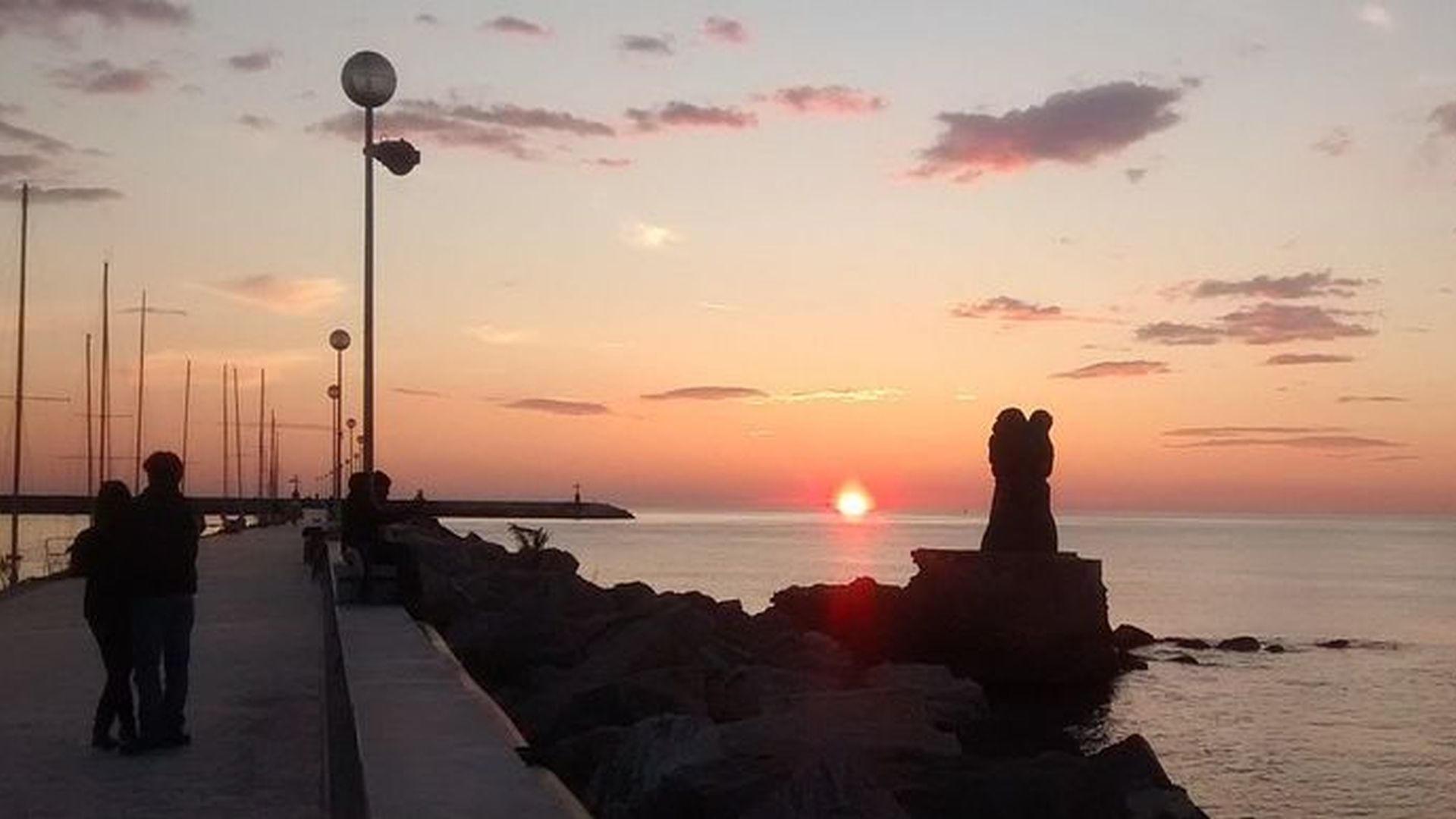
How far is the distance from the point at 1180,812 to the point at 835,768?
16.2ft

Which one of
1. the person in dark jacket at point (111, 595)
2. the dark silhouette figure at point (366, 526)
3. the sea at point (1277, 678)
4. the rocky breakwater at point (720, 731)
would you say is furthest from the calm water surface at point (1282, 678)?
the person in dark jacket at point (111, 595)

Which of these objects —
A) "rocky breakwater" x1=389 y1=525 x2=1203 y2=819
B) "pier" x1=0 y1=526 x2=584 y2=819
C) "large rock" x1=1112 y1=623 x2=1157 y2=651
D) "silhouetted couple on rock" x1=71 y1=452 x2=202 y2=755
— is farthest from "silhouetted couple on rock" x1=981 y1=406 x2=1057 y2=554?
"silhouetted couple on rock" x1=71 y1=452 x2=202 y2=755

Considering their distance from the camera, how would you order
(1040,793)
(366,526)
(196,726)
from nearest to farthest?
(196,726) → (1040,793) → (366,526)

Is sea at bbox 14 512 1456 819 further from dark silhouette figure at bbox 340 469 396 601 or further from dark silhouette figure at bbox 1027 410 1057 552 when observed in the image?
dark silhouette figure at bbox 340 469 396 601

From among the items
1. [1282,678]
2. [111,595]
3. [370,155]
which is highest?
[370,155]

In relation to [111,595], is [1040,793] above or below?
below

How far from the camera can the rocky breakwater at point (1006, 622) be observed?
30.8 m

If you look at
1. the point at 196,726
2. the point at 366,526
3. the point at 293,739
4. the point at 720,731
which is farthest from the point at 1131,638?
the point at 293,739

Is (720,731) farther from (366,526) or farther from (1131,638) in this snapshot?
(1131,638)

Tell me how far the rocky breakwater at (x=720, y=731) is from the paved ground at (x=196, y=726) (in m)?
1.58

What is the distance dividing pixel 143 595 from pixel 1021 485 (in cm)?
2615

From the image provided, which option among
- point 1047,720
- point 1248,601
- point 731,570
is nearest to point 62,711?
point 1047,720

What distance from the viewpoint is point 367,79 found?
16.7 meters

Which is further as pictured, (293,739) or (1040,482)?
(1040,482)
